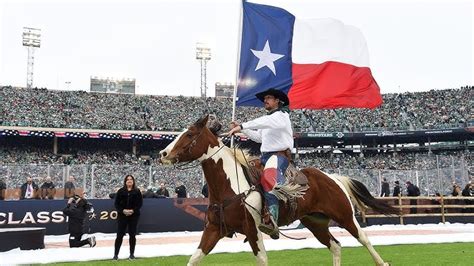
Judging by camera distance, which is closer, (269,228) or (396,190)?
(269,228)

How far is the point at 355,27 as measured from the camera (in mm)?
11695

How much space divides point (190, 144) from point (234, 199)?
0.88 metres


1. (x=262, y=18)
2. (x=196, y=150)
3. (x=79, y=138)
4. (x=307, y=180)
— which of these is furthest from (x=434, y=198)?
(x=79, y=138)

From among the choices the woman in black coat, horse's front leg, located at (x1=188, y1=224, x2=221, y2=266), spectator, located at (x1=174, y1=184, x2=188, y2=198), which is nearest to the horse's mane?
horse's front leg, located at (x1=188, y1=224, x2=221, y2=266)

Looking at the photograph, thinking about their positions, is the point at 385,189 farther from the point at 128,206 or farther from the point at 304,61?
the point at 128,206

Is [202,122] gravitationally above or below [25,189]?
above

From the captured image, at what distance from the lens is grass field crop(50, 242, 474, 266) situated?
31.0 ft

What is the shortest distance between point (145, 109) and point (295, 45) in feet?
135

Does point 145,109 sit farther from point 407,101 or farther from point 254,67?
point 254,67

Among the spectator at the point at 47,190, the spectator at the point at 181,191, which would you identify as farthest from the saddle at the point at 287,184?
the spectator at the point at 181,191

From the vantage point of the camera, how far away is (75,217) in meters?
13.2

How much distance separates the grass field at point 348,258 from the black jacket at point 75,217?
315cm

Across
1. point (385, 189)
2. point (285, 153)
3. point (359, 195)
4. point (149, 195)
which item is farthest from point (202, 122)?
point (385, 189)

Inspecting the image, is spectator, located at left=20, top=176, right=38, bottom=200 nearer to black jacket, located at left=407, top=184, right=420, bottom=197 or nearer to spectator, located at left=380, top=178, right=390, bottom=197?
spectator, located at left=380, top=178, right=390, bottom=197
